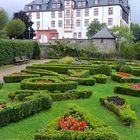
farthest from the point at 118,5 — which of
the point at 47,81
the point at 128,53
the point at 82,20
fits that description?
the point at 47,81

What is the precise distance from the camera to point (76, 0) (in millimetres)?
83062

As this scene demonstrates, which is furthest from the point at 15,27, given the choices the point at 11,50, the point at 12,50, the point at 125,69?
the point at 125,69

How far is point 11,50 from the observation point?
32500 millimetres

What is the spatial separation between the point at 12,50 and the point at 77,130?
81.9 feet

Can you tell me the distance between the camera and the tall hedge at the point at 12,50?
30.4 m

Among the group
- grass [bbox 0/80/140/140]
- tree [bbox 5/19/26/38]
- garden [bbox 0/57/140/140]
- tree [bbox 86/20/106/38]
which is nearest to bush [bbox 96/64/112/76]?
garden [bbox 0/57/140/140]

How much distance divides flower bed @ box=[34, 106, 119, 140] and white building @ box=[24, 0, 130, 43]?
224 ft

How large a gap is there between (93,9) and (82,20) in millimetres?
3699

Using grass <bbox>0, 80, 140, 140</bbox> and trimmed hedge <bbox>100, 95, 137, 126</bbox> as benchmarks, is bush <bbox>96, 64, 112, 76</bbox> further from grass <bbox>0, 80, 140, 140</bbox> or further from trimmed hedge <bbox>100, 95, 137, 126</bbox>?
trimmed hedge <bbox>100, 95, 137, 126</bbox>

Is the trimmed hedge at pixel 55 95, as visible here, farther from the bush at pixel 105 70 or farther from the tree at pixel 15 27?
the tree at pixel 15 27

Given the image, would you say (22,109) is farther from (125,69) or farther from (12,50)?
(12,50)

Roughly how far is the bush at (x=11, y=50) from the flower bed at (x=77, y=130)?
21287 mm

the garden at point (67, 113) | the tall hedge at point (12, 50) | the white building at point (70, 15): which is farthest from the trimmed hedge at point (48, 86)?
the white building at point (70, 15)

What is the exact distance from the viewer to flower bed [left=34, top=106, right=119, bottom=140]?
26.5ft
